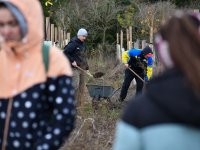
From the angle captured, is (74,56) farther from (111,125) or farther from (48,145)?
(48,145)

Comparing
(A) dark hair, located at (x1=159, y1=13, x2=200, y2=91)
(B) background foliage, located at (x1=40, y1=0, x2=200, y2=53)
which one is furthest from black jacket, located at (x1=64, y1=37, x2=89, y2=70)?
(B) background foliage, located at (x1=40, y1=0, x2=200, y2=53)

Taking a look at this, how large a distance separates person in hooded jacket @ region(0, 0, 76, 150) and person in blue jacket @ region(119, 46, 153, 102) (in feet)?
26.7

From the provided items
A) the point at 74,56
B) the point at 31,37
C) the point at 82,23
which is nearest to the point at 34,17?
the point at 31,37

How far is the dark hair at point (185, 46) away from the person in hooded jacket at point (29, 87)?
0.77m

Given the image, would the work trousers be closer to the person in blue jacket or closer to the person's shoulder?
the person in blue jacket

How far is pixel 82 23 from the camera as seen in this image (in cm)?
2652

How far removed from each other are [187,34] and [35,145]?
3.33 ft

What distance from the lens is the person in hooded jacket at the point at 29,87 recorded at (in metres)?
2.36

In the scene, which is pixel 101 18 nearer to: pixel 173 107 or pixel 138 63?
pixel 138 63

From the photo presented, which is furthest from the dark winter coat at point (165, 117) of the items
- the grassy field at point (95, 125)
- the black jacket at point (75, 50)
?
the black jacket at point (75, 50)

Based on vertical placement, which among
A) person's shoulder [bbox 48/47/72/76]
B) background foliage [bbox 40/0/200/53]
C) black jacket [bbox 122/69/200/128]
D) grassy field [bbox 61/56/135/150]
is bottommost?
grassy field [bbox 61/56/135/150]

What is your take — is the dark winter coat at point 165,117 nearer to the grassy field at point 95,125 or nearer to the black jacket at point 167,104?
the black jacket at point 167,104

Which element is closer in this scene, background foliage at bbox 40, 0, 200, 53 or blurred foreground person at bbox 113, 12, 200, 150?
blurred foreground person at bbox 113, 12, 200, 150

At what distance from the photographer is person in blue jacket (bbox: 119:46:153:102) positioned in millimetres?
10570
